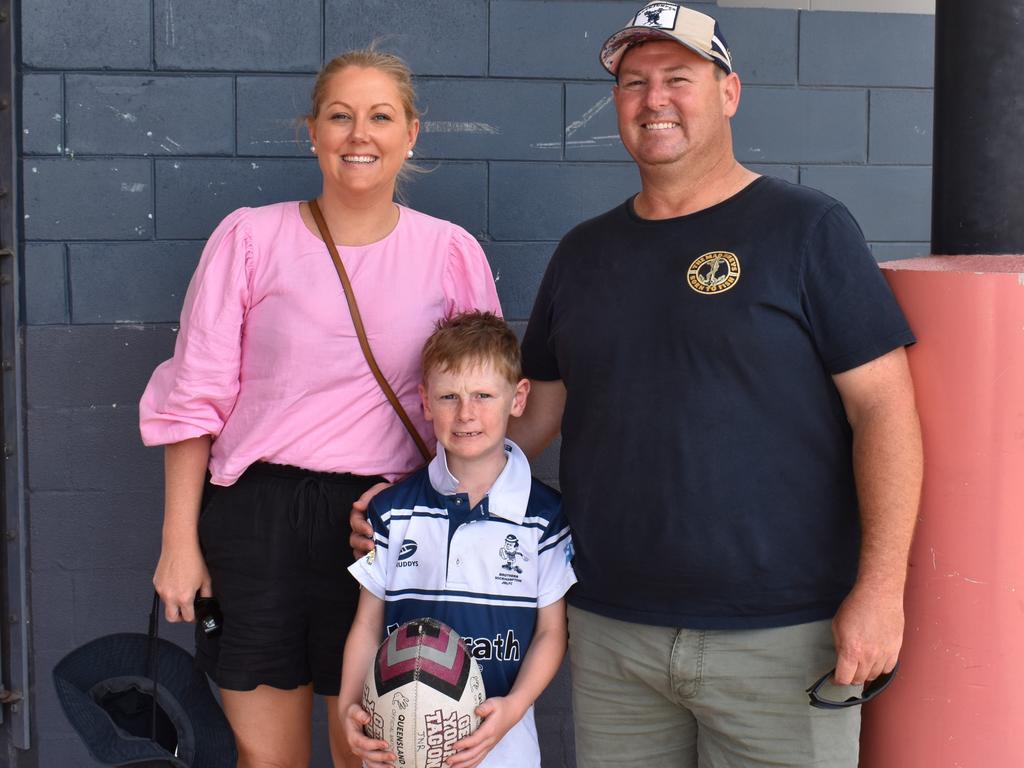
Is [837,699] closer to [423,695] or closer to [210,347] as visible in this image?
[423,695]

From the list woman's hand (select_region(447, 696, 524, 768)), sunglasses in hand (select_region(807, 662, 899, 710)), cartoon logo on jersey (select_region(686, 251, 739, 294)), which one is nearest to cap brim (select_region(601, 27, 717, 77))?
cartoon logo on jersey (select_region(686, 251, 739, 294))

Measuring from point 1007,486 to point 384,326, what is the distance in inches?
54.4

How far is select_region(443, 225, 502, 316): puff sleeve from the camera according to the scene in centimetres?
281

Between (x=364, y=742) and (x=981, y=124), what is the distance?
179cm

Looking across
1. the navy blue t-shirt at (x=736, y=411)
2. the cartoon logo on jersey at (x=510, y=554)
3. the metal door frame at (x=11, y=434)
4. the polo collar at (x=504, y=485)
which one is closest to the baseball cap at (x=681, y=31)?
the navy blue t-shirt at (x=736, y=411)

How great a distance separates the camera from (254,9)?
12.0 ft

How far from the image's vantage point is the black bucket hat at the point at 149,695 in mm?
2727

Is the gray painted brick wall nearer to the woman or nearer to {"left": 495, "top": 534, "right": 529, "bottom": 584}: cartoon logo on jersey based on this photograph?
the woman

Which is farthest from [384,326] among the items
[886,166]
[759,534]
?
[886,166]

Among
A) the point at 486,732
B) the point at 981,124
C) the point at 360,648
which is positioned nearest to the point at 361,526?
the point at 360,648

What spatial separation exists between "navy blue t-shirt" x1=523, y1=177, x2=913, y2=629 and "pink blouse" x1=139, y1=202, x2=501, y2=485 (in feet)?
1.84

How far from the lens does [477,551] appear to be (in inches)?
97.7

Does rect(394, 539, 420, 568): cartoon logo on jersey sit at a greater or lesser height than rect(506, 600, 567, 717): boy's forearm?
greater

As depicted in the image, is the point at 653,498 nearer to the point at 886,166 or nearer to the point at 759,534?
the point at 759,534
